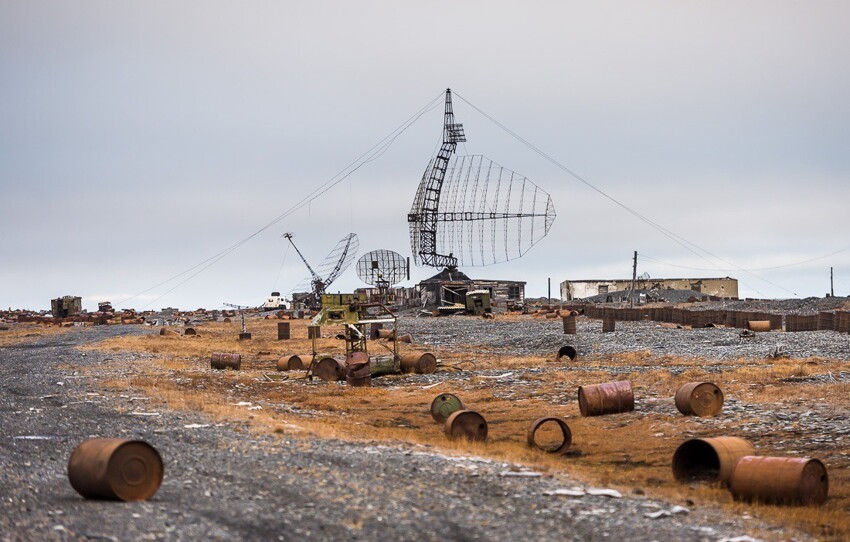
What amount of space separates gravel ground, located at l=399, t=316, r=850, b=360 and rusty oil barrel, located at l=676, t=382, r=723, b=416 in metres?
14.4

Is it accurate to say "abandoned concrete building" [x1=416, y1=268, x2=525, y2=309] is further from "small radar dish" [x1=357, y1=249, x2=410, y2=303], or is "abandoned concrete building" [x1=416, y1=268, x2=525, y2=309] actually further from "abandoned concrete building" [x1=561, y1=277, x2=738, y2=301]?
"abandoned concrete building" [x1=561, y1=277, x2=738, y2=301]

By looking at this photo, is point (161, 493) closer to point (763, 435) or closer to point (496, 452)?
point (496, 452)

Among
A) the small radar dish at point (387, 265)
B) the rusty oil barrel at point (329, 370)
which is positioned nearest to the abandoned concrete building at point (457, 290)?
the small radar dish at point (387, 265)

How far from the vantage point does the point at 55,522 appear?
31.6 feet

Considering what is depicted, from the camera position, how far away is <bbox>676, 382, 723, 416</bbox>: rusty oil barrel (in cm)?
1931

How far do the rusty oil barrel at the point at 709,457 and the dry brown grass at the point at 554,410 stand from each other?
0.29m

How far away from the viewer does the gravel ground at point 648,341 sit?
34.9m

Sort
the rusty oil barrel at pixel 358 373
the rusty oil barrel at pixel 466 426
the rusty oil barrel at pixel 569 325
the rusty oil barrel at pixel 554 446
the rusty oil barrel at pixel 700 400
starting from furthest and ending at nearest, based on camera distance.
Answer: the rusty oil barrel at pixel 569 325 < the rusty oil barrel at pixel 358 373 < the rusty oil barrel at pixel 700 400 < the rusty oil barrel at pixel 466 426 < the rusty oil barrel at pixel 554 446

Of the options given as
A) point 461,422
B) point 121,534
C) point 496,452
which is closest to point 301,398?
point 461,422

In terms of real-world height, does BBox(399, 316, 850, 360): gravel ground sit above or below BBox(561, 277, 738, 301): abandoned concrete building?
below

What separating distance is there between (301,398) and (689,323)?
3489cm

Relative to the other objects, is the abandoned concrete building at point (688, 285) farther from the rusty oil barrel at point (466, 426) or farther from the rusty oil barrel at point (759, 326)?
the rusty oil barrel at point (466, 426)

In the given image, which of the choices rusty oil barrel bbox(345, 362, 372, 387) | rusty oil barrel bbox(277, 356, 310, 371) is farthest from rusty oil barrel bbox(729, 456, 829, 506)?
rusty oil barrel bbox(277, 356, 310, 371)

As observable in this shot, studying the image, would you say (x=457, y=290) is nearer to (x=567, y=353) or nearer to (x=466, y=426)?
(x=567, y=353)
